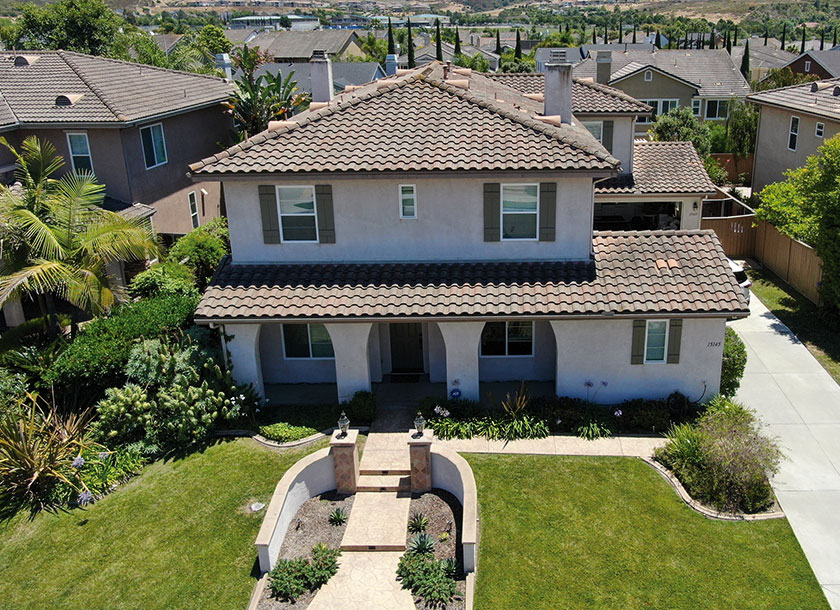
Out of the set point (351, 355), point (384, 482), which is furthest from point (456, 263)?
point (384, 482)

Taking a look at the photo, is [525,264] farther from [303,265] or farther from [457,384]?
[303,265]

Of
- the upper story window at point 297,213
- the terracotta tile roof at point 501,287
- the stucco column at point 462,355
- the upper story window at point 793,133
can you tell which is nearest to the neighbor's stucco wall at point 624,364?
the terracotta tile roof at point 501,287

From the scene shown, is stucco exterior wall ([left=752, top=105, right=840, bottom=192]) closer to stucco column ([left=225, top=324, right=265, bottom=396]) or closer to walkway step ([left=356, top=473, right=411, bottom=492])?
walkway step ([left=356, top=473, right=411, bottom=492])

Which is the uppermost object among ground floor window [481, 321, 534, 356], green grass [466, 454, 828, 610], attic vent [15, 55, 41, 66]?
attic vent [15, 55, 41, 66]

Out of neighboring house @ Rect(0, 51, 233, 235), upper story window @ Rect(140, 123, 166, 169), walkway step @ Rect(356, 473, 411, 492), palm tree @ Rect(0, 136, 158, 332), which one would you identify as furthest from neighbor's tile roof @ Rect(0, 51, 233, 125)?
walkway step @ Rect(356, 473, 411, 492)

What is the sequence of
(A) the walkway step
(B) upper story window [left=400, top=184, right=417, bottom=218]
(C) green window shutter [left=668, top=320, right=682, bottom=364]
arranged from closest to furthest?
(A) the walkway step → (C) green window shutter [left=668, top=320, right=682, bottom=364] → (B) upper story window [left=400, top=184, right=417, bottom=218]

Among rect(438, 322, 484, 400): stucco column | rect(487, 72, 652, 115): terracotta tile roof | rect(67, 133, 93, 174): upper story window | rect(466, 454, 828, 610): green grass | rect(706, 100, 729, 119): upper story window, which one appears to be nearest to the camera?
rect(466, 454, 828, 610): green grass

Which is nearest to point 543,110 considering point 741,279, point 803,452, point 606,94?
point 606,94
